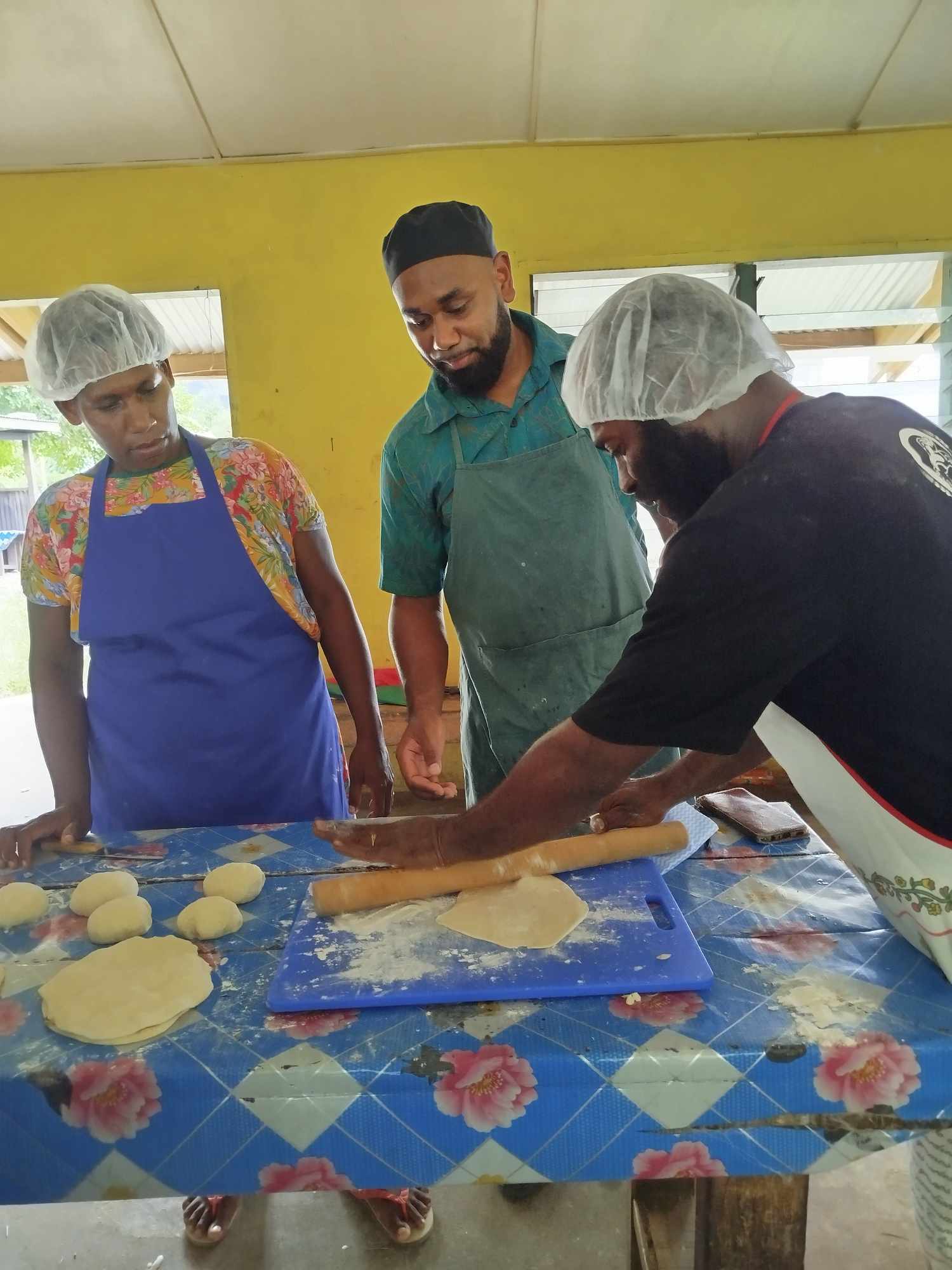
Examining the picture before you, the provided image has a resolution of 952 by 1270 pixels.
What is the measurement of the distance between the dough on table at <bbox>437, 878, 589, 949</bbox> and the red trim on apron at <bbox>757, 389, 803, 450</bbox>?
2.29 feet

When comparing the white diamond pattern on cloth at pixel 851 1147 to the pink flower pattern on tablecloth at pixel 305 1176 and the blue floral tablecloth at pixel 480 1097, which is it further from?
the pink flower pattern on tablecloth at pixel 305 1176

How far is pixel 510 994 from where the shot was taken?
41.3 inches

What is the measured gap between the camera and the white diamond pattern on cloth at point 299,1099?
0.94m

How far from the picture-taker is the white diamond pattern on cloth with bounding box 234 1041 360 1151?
3.09ft

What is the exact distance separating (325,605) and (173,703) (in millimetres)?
403

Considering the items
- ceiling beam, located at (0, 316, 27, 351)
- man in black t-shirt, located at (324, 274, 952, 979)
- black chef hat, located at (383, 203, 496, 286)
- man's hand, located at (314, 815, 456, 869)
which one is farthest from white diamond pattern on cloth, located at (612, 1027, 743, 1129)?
ceiling beam, located at (0, 316, 27, 351)

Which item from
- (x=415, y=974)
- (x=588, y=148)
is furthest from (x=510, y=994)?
(x=588, y=148)

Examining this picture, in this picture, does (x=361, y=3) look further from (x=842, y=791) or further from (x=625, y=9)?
(x=842, y=791)

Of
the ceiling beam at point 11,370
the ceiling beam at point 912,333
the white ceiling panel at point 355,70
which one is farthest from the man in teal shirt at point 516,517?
the ceiling beam at point 11,370

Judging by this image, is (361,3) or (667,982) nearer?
(667,982)

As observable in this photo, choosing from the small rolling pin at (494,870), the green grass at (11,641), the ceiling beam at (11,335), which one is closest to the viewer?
the small rolling pin at (494,870)

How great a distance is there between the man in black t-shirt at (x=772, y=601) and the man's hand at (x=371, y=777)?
71cm

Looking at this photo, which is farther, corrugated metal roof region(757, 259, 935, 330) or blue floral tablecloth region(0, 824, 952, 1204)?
corrugated metal roof region(757, 259, 935, 330)

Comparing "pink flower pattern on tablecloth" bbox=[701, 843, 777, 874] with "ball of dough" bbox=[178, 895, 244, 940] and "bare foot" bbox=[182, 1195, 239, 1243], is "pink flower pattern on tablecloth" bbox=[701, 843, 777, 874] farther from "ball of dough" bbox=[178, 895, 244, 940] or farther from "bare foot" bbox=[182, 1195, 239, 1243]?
"bare foot" bbox=[182, 1195, 239, 1243]
